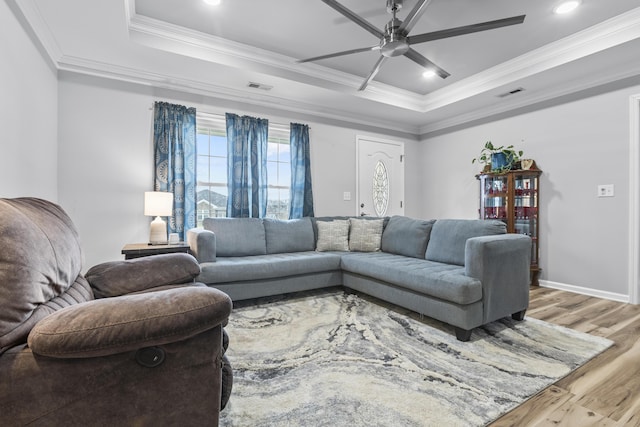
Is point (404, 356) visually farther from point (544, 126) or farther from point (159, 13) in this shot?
point (544, 126)

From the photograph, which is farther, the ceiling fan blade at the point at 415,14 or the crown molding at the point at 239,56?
the crown molding at the point at 239,56

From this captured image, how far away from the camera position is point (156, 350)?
0.93m

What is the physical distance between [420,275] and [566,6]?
261cm

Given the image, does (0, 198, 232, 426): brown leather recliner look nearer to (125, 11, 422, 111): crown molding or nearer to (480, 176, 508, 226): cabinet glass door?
(125, 11, 422, 111): crown molding

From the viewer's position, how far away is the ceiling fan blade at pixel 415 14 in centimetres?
188

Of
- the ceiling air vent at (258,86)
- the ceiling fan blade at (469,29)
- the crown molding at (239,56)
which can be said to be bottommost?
the ceiling fan blade at (469,29)

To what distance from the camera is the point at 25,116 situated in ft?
7.81

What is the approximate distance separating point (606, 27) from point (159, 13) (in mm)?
4095

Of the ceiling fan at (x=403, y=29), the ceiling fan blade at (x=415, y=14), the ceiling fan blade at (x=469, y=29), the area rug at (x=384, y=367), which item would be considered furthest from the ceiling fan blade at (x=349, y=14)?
the area rug at (x=384, y=367)

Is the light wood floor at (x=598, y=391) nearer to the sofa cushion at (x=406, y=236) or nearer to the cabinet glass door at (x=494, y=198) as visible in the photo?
the sofa cushion at (x=406, y=236)

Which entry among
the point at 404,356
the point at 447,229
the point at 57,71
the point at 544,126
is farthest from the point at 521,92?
the point at 57,71

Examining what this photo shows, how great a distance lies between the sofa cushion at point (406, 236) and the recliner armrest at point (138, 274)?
2301mm

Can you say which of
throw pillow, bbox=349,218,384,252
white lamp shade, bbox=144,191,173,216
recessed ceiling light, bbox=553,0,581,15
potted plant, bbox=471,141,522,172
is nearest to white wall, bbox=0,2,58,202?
white lamp shade, bbox=144,191,173,216

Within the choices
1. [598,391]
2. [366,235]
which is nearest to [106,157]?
[366,235]
